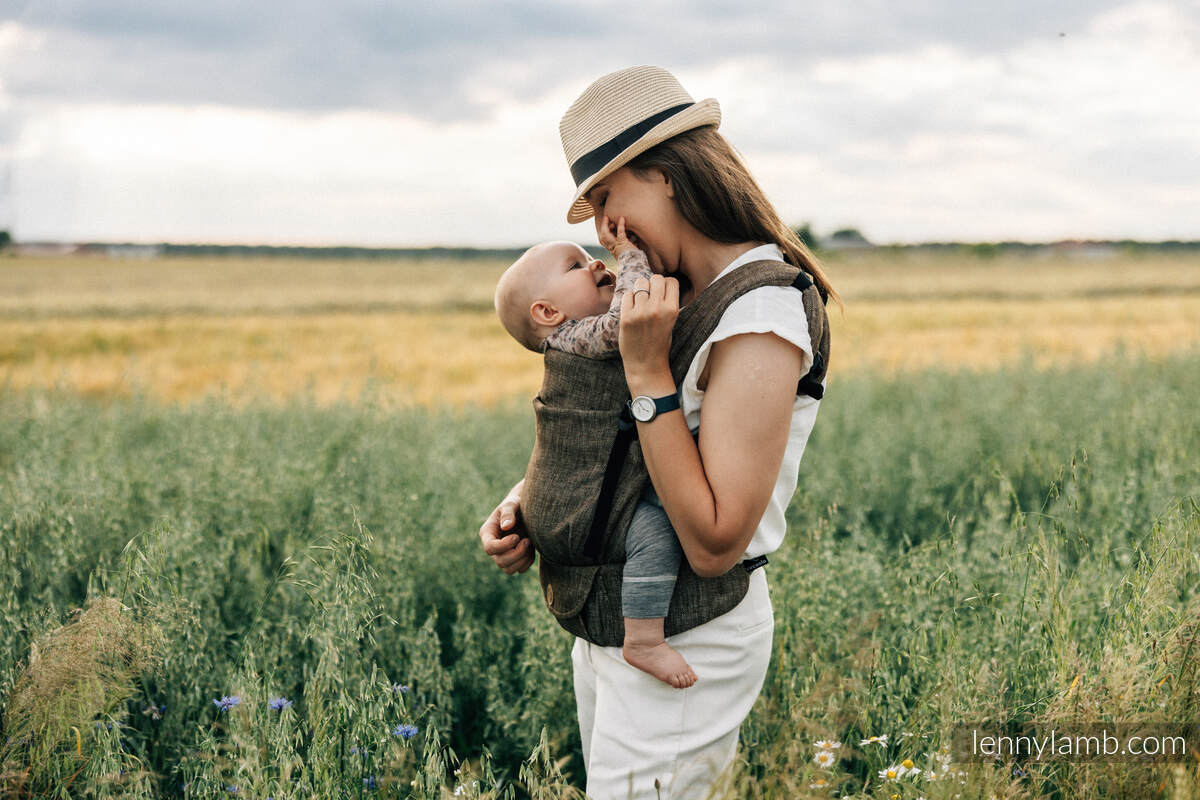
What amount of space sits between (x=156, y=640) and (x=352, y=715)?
2.00ft

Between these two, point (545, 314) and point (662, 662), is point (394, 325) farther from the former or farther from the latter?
point (662, 662)

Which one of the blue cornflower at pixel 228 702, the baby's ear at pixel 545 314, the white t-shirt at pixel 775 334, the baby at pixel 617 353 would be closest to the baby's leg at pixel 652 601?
the baby at pixel 617 353

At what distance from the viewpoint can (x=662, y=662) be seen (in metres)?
1.66

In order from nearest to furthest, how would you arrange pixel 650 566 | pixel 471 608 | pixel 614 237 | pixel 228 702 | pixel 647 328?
pixel 647 328, pixel 650 566, pixel 614 237, pixel 228 702, pixel 471 608

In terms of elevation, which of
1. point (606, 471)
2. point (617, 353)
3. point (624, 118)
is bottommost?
point (606, 471)

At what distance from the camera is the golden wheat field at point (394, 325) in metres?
11.0

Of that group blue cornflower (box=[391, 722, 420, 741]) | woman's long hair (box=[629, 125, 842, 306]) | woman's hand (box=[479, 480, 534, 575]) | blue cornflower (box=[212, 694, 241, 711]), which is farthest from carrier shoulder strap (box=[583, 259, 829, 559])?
blue cornflower (box=[212, 694, 241, 711])

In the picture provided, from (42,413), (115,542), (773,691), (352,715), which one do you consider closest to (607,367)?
(352,715)

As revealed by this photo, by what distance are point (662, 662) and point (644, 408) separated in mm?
488

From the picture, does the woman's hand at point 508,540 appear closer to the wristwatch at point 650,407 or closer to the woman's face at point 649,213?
the wristwatch at point 650,407

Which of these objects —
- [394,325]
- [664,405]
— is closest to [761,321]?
[664,405]

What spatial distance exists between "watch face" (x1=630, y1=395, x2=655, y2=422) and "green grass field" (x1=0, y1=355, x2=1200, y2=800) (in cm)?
67

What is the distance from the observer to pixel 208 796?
209cm

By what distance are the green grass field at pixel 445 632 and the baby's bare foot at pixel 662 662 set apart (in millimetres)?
218
